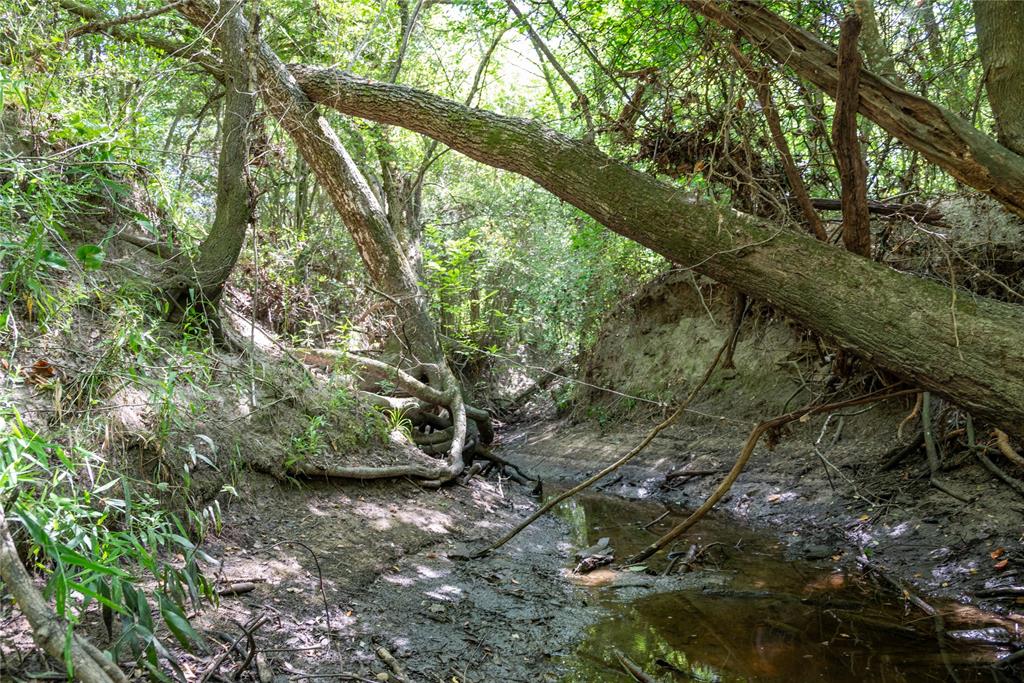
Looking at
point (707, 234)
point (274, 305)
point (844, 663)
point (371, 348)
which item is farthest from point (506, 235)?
point (844, 663)

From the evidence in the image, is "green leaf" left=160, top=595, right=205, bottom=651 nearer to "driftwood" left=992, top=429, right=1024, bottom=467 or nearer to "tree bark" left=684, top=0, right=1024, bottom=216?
"tree bark" left=684, top=0, right=1024, bottom=216

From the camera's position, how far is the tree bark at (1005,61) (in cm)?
335

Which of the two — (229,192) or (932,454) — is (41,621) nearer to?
(229,192)

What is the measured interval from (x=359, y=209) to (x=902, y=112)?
4930 millimetres

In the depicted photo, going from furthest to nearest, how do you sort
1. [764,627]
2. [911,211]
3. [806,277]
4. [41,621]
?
[911,211] < [764,627] < [806,277] < [41,621]

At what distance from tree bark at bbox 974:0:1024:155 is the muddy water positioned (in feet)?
8.58

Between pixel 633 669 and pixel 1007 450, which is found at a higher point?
pixel 1007 450

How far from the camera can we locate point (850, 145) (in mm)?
3600

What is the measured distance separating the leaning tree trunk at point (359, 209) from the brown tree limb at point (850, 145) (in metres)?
3.81

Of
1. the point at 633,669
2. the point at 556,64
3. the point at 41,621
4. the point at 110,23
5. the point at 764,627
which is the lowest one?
the point at 633,669

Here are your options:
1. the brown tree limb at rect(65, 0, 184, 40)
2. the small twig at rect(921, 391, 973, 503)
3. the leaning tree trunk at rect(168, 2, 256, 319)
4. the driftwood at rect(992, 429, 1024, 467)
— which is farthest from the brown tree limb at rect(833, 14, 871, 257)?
the brown tree limb at rect(65, 0, 184, 40)

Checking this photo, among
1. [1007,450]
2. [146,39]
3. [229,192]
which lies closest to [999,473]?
[1007,450]

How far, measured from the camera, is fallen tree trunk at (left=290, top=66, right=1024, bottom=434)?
10.4 ft

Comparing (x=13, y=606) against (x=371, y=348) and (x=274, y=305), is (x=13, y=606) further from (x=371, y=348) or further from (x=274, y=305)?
(x=371, y=348)
